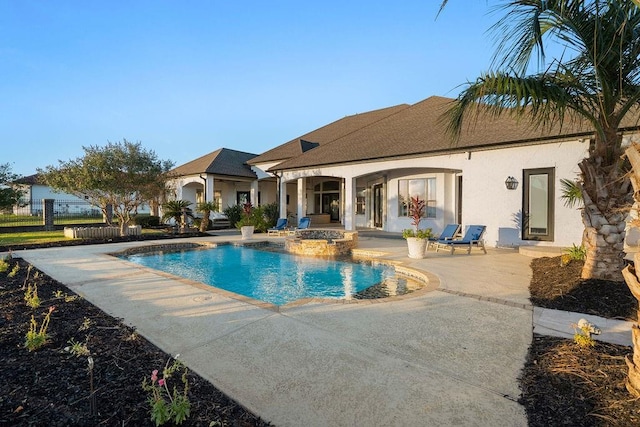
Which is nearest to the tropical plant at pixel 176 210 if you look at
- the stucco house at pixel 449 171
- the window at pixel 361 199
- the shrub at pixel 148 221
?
the stucco house at pixel 449 171

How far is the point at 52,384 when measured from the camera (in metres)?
Answer: 2.89

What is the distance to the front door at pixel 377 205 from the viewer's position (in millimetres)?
19634

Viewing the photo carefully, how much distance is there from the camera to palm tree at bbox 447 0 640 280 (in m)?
5.00

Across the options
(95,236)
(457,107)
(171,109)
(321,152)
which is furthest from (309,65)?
(95,236)

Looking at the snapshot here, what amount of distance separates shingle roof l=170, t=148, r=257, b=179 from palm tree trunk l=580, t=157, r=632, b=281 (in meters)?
20.3

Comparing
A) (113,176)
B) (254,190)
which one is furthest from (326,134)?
(113,176)

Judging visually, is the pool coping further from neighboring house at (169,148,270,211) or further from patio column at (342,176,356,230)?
neighboring house at (169,148,270,211)

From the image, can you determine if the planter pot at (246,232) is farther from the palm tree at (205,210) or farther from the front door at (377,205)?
the front door at (377,205)

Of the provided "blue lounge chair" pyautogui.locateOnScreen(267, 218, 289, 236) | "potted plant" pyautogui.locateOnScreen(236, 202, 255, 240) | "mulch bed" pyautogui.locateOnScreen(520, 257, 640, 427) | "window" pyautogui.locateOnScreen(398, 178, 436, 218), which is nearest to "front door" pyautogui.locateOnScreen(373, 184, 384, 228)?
"window" pyautogui.locateOnScreen(398, 178, 436, 218)

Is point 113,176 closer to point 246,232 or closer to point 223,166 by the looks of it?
point 246,232

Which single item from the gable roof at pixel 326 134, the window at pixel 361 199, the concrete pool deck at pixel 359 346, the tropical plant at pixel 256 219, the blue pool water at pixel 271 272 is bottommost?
the blue pool water at pixel 271 272

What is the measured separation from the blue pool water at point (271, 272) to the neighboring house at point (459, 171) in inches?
164

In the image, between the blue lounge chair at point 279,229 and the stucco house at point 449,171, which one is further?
the blue lounge chair at point 279,229

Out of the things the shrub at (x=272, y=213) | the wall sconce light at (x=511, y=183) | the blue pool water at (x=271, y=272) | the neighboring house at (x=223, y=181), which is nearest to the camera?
the blue pool water at (x=271, y=272)
